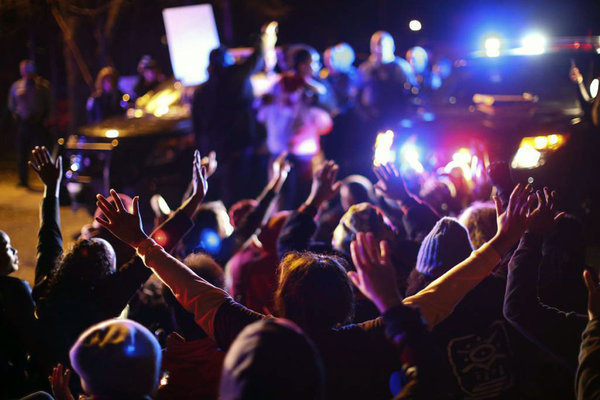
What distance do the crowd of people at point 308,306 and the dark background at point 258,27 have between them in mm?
10097

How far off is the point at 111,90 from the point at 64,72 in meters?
12.9

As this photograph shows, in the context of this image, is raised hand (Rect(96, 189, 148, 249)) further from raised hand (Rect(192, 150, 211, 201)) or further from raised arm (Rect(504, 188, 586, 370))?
raised arm (Rect(504, 188, 586, 370))

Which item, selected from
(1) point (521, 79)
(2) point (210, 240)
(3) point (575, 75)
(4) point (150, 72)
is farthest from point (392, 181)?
(4) point (150, 72)

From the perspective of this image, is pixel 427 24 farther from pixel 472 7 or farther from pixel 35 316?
pixel 35 316

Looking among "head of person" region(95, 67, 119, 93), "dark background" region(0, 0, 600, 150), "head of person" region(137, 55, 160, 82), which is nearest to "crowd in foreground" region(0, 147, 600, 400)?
"head of person" region(95, 67, 119, 93)

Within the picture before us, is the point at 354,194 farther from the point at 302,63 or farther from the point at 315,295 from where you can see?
the point at 302,63

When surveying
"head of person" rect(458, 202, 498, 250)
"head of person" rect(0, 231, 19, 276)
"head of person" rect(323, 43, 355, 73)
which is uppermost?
"head of person" rect(323, 43, 355, 73)

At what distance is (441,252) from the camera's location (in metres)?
2.96

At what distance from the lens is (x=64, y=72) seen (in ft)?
73.0

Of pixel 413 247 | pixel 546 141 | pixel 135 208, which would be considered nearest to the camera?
pixel 135 208

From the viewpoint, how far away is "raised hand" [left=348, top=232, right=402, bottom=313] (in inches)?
81.3

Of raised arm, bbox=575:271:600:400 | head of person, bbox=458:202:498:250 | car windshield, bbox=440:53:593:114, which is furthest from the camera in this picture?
car windshield, bbox=440:53:593:114

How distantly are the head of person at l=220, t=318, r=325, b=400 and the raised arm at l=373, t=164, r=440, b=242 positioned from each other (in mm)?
2496

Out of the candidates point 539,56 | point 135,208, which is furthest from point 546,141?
point 135,208
